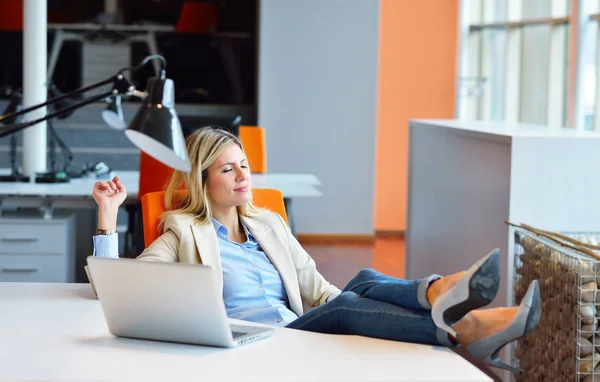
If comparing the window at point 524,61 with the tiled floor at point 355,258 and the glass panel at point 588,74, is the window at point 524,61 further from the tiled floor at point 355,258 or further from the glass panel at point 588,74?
the tiled floor at point 355,258

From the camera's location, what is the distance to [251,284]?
302 cm

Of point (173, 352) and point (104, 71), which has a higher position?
point (104, 71)

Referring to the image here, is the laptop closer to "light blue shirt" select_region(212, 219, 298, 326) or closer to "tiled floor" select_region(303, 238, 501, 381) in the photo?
"light blue shirt" select_region(212, 219, 298, 326)

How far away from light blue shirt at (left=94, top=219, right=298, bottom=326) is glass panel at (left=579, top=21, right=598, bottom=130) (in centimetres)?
466

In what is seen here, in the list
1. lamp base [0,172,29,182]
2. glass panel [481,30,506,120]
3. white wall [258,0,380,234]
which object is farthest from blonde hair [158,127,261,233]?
glass panel [481,30,506,120]

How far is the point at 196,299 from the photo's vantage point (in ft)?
6.60

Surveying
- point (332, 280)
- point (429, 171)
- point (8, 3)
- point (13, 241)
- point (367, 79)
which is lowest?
point (332, 280)

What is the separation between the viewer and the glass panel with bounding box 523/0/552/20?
8.01 meters

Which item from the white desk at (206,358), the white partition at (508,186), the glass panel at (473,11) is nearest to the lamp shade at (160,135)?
the white desk at (206,358)

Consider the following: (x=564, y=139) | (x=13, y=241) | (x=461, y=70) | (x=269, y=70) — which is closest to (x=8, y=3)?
(x=269, y=70)

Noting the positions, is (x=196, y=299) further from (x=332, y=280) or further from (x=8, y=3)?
(x=8, y=3)

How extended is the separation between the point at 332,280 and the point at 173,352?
16.0 feet

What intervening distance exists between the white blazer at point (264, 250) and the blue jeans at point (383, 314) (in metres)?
0.57

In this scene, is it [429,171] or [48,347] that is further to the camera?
[429,171]
